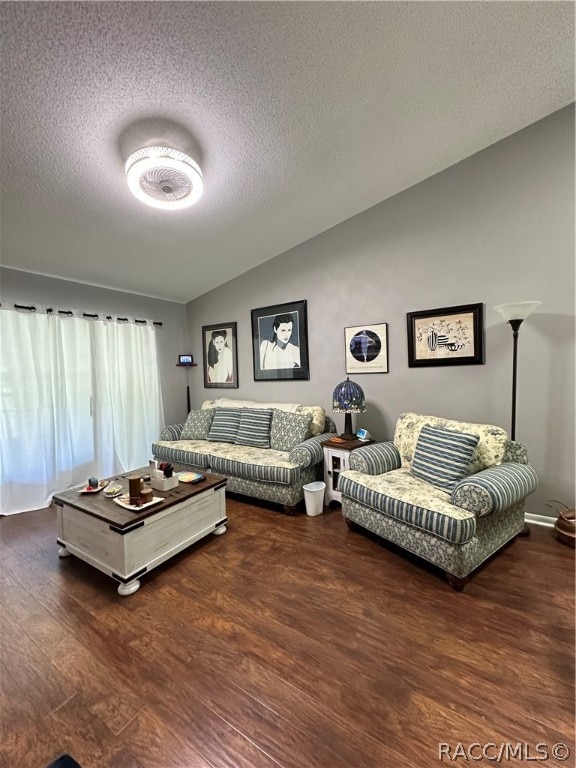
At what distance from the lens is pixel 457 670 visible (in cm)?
130

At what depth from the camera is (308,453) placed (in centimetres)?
285

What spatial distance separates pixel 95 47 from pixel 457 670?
10.3 feet

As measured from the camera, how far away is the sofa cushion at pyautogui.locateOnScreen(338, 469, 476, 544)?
1.72 metres

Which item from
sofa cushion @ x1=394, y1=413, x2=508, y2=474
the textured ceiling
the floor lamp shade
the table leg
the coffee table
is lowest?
the table leg

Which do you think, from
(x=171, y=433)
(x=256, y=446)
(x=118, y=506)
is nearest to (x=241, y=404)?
(x=256, y=446)

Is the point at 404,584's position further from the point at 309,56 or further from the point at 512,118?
the point at 512,118

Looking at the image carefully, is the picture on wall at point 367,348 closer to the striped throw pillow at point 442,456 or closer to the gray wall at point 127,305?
the striped throw pillow at point 442,456

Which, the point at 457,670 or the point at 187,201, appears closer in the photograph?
the point at 457,670

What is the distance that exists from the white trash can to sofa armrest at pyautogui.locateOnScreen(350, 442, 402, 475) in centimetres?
42

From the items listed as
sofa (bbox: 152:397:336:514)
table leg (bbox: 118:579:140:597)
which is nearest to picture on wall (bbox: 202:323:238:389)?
sofa (bbox: 152:397:336:514)

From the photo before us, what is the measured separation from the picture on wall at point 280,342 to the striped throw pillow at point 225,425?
22.5 inches

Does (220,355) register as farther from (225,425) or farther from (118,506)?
(118,506)

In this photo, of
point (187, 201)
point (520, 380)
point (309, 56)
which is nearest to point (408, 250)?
point (520, 380)

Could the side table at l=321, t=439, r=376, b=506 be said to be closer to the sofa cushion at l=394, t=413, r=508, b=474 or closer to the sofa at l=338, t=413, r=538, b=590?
the sofa at l=338, t=413, r=538, b=590
